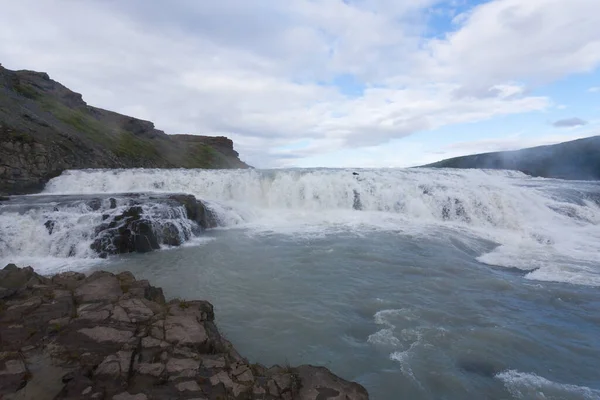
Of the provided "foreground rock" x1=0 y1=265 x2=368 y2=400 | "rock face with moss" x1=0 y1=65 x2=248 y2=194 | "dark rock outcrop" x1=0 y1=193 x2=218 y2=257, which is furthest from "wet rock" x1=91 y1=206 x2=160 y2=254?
"rock face with moss" x1=0 y1=65 x2=248 y2=194

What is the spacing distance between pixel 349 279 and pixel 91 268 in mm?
7760

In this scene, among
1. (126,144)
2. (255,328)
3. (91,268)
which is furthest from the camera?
(126,144)

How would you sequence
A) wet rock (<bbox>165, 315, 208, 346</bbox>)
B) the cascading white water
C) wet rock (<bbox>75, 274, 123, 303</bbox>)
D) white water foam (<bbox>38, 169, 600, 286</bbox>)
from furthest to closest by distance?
white water foam (<bbox>38, 169, 600, 286</bbox>), the cascading white water, wet rock (<bbox>75, 274, 123, 303</bbox>), wet rock (<bbox>165, 315, 208, 346</bbox>)

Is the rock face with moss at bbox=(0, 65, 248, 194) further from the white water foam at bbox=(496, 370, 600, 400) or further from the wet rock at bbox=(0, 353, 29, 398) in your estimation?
the white water foam at bbox=(496, 370, 600, 400)

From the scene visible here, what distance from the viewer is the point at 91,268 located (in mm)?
9898

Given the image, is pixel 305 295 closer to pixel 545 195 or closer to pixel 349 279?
pixel 349 279

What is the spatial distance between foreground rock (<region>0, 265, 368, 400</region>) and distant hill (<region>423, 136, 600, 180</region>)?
5772 cm

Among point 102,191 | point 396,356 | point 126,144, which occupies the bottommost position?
point 396,356

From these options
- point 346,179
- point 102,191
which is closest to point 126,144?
point 102,191

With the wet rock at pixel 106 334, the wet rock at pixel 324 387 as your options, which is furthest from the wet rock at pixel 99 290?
the wet rock at pixel 324 387

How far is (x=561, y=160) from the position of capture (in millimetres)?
54750

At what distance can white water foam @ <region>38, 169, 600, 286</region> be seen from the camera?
14078mm

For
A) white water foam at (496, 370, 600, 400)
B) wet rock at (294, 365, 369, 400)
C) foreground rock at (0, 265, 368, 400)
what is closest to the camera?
foreground rock at (0, 265, 368, 400)

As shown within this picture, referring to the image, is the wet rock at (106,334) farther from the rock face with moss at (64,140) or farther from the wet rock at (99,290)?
the rock face with moss at (64,140)
